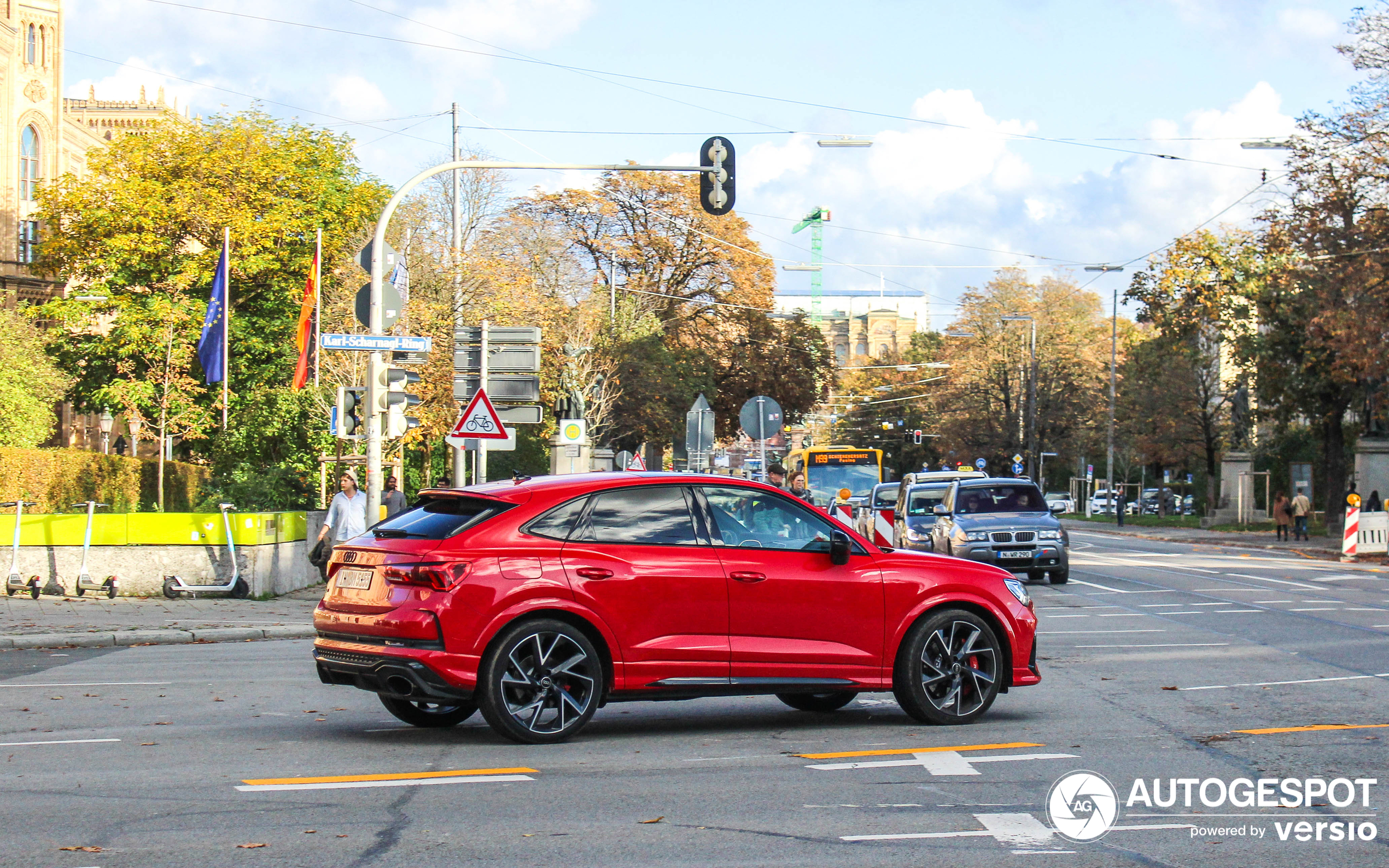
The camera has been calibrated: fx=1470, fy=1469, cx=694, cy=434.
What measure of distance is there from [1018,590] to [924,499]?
1755 cm

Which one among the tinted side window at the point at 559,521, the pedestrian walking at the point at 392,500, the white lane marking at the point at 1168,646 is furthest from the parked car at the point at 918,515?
the tinted side window at the point at 559,521

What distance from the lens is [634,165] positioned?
18.7 m

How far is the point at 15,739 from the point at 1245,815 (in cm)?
673

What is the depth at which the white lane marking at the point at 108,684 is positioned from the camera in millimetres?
11375

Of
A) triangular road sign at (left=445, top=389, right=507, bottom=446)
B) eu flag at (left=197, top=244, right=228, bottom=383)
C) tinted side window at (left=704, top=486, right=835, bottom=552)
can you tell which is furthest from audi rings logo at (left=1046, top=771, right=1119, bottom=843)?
eu flag at (left=197, top=244, right=228, bottom=383)

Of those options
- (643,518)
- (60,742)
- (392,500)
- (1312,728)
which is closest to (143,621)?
(392,500)

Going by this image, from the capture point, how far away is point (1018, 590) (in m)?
9.36

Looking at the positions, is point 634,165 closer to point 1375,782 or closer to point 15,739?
point 15,739

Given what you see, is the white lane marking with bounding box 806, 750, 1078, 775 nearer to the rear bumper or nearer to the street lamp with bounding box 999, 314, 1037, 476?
the rear bumper

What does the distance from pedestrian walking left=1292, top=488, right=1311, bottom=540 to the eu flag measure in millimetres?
30729

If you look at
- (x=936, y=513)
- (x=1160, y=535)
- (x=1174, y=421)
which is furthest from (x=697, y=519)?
(x=1174, y=421)

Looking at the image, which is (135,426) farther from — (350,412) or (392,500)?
(350,412)

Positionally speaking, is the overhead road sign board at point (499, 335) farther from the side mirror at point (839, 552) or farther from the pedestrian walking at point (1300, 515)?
the pedestrian walking at point (1300, 515)

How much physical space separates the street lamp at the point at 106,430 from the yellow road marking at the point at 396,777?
1883 inches
